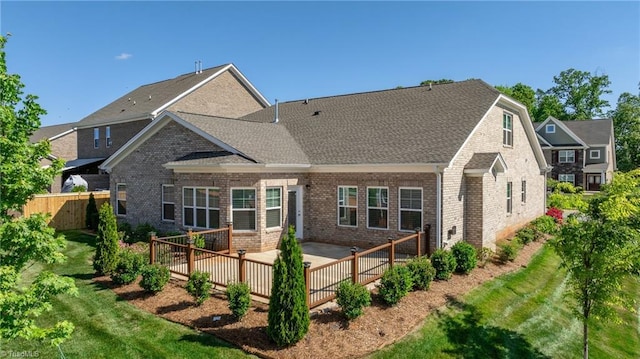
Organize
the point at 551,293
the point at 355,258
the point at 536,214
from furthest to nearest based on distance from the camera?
1. the point at 536,214
2. the point at 551,293
3. the point at 355,258

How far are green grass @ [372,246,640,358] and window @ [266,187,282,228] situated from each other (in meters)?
7.50

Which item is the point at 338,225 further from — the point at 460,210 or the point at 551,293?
the point at 551,293

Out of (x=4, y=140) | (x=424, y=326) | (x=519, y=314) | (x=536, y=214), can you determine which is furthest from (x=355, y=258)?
(x=536, y=214)

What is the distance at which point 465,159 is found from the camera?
15445mm

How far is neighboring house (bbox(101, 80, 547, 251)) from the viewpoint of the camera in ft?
48.4

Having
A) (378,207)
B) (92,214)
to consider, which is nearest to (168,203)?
(92,214)

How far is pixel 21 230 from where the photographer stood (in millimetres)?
5559

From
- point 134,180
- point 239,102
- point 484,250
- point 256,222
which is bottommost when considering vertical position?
point 484,250

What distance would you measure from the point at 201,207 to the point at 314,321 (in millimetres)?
8736

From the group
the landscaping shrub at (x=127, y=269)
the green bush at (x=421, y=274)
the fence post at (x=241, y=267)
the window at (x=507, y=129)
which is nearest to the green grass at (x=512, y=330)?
the green bush at (x=421, y=274)

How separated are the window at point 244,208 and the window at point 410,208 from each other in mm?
5533

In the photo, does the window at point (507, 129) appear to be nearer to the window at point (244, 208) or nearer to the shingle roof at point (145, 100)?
the window at point (244, 208)

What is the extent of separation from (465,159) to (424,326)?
8055mm

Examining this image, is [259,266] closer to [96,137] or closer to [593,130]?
→ [96,137]
